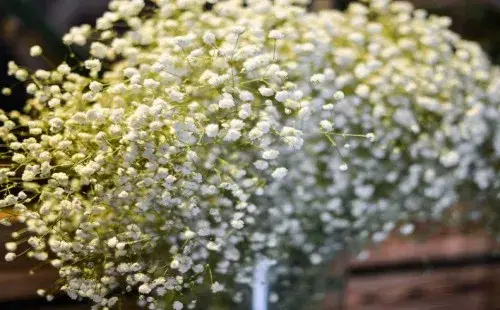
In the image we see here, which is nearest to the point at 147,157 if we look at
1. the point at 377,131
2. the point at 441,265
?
the point at 377,131

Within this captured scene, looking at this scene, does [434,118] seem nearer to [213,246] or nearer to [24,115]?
[213,246]

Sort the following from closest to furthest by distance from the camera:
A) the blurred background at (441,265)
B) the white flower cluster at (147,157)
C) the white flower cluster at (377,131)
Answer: the white flower cluster at (147,157)
the white flower cluster at (377,131)
the blurred background at (441,265)

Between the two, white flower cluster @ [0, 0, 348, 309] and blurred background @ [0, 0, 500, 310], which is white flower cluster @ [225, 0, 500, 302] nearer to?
white flower cluster @ [0, 0, 348, 309]

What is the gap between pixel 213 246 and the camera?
890mm

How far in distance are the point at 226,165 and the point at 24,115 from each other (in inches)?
12.3

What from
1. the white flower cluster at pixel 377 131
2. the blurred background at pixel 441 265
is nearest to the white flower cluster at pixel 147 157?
the white flower cluster at pixel 377 131

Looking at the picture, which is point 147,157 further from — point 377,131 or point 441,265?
point 441,265

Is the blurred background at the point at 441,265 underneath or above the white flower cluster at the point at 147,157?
underneath

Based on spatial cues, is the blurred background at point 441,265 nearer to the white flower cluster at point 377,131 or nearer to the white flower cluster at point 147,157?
the white flower cluster at point 377,131

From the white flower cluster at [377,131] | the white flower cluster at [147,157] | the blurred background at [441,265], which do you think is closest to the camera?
the white flower cluster at [147,157]

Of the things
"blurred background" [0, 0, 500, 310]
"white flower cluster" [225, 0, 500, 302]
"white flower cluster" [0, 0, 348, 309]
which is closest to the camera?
"white flower cluster" [0, 0, 348, 309]

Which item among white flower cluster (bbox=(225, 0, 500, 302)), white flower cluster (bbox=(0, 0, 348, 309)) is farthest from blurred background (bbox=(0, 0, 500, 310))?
white flower cluster (bbox=(0, 0, 348, 309))

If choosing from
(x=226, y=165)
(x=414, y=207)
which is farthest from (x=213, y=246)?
(x=414, y=207)

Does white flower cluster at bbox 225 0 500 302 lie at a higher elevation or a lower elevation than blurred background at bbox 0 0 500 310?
higher
